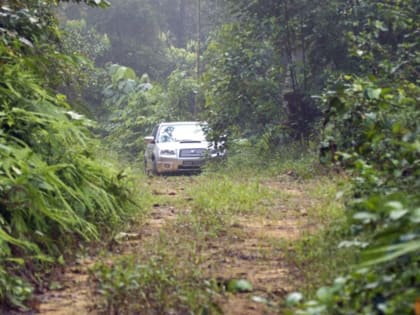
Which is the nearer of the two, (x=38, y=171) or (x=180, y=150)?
(x=38, y=171)

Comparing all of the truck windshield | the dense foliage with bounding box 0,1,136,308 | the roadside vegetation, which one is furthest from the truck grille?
the dense foliage with bounding box 0,1,136,308

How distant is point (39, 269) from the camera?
16.9 ft

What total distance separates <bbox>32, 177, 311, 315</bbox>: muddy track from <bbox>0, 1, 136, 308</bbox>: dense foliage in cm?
21

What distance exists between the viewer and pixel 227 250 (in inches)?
220

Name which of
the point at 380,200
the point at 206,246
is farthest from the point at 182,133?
the point at 380,200

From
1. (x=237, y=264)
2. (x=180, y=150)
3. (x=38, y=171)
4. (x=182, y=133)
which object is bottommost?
(x=237, y=264)

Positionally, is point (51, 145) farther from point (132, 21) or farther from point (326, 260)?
point (132, 21)

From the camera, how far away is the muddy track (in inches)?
172

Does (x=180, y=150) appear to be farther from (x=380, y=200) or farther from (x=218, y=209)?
(x=380, y=200)

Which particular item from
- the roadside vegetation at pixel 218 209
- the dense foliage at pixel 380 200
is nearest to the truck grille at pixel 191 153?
the roadside vegetation at pixel 218 209

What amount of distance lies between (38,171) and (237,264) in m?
1.58

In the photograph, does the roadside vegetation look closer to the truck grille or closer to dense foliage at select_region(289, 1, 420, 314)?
dense foliage at select_region(289, 1, 420, 314)

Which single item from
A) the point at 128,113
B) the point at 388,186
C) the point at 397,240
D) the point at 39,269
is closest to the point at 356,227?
the point at 388,186

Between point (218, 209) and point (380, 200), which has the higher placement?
point (380, 200)
